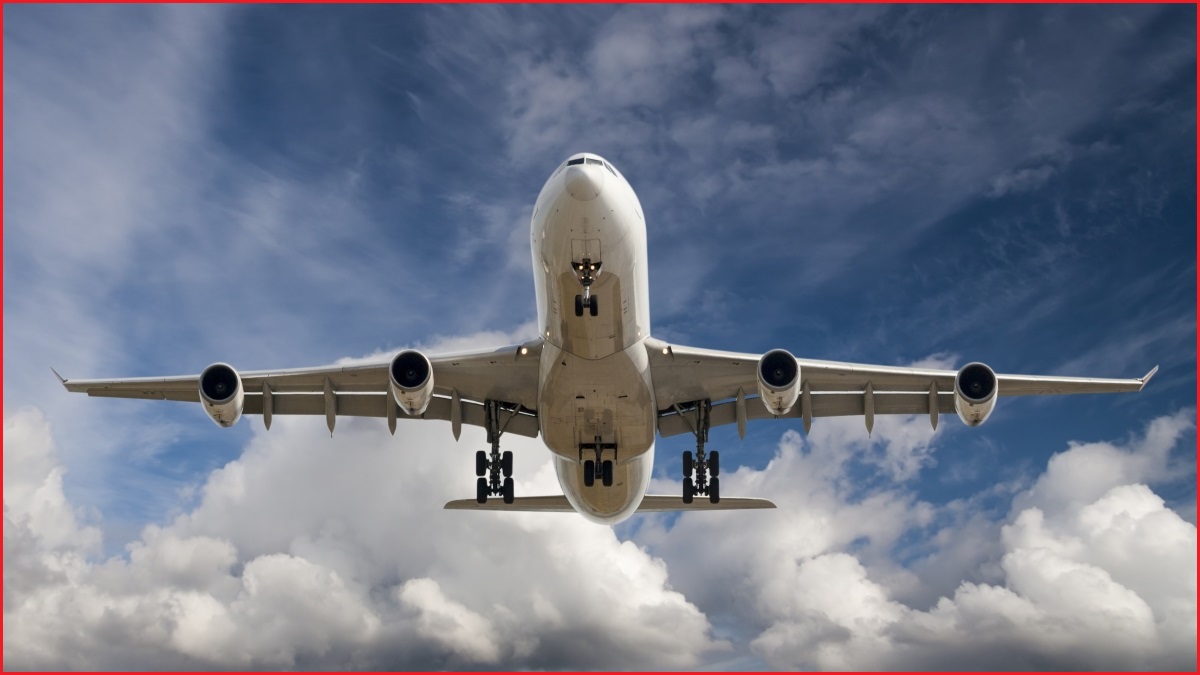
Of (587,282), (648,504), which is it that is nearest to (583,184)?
(587,282)

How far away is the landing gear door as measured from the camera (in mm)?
18922

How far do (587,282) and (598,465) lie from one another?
707 centimetres

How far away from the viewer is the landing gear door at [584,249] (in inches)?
745

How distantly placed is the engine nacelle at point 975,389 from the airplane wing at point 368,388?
10.4 meters

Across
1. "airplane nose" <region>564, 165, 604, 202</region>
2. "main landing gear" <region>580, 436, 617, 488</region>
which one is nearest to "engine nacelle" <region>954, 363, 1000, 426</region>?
"main landing gear" <region>580, 436, 617, 488</region>

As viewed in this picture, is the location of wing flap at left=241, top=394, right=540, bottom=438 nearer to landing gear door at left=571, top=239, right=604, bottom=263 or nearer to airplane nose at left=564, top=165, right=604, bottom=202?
landing gear door at left=571, top=239, right=604, bottom=263

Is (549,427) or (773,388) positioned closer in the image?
(773,388)

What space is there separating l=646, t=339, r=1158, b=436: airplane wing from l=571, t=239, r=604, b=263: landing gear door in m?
5.31

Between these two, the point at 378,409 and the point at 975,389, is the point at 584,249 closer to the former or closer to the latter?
the point at 975,389

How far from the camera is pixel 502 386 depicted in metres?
26.0

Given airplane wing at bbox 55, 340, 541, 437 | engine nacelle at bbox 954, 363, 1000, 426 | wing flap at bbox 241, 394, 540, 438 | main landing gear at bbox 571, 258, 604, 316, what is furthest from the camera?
wing flap at bbox 241, 394, 540, 438

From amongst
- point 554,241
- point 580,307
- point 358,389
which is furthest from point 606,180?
point 358,389

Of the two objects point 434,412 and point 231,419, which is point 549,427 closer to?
point 434,412

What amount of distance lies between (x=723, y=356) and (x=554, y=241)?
299 inches
